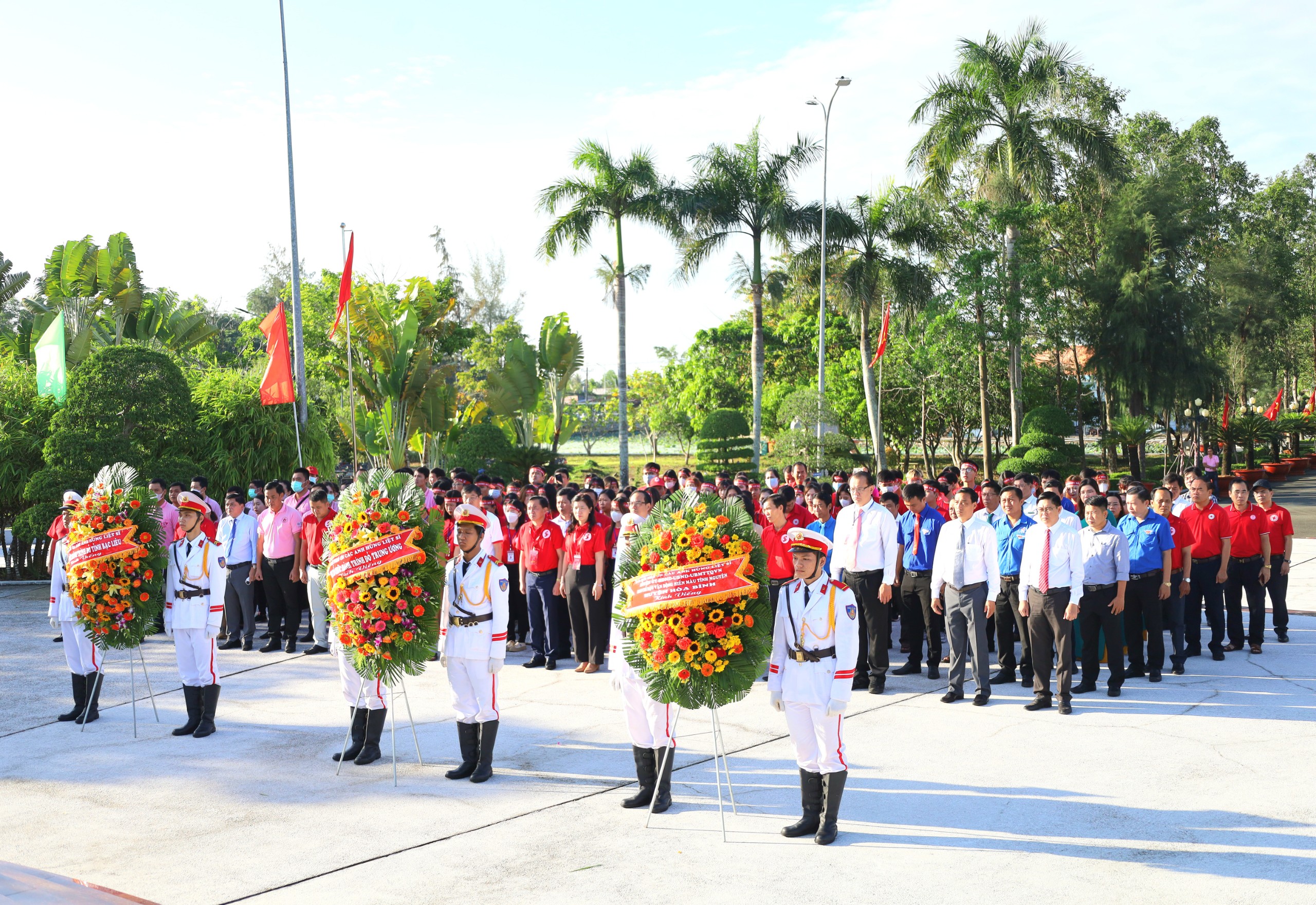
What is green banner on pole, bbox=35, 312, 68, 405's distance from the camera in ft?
52.7

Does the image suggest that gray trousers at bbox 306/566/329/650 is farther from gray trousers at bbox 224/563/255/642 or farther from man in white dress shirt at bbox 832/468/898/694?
man in white dress shirt at bbox 832/468/898/694

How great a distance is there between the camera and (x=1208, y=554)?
35.1 feet

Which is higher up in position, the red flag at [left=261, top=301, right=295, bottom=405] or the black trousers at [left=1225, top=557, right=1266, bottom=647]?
the red flag at [left=261, top=301, right=295, bottom=405]

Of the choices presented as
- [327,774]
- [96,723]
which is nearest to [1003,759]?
[327,774]

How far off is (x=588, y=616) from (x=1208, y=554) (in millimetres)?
6497

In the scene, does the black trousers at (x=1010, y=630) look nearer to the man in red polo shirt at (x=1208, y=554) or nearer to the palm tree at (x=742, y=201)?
the man in red polo shirt at (x=1208, y=554)

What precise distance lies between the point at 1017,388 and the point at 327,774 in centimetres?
2946

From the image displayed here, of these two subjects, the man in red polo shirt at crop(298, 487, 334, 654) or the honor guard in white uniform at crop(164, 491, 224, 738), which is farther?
the man in red polo shirt at crop(298, 487, 334, 654)

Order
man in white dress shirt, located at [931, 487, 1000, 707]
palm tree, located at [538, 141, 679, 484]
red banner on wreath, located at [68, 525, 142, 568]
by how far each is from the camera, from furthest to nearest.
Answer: palm tree, located at [538, 141, 679, 484], man in white dress shirt, located at [931, 487, 1000, 707], red banner on wreath, located at [68, 525, 142, 568]

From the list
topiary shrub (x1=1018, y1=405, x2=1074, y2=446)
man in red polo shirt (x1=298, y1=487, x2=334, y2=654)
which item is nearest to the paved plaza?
man in red polo shirt (x1=298, y1=487, x2=334, y2=654)

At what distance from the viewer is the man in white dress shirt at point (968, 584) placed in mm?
8875

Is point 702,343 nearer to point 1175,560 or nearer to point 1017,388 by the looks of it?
point 1017,388

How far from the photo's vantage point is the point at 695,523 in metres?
6.13

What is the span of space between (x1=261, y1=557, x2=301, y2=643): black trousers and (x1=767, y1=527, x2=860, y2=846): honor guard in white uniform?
305 inches
